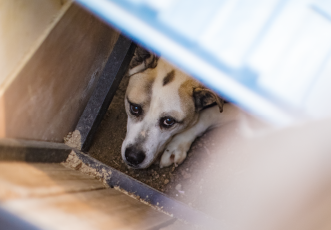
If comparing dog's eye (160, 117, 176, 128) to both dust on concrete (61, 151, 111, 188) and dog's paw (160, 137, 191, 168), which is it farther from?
dust on concrete (61, 151, 111, 188)

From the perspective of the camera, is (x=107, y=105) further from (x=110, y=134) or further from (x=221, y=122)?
(x=221, y=122)

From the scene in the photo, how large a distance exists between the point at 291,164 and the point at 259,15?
2.88ft

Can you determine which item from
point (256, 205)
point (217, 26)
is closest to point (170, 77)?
point (217, 26)

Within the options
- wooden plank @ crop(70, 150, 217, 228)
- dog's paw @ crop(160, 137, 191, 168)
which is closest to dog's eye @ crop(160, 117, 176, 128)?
dog's paw @ crop(160, 137, 191, 168)

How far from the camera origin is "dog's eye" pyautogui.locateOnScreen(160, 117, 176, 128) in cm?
171

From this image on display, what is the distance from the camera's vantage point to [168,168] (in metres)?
2.10

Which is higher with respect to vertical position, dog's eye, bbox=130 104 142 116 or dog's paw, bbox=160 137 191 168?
dog's eye, bbox=130 104 142 116

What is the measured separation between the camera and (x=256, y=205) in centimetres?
167

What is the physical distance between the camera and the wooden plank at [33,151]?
108 centimetres

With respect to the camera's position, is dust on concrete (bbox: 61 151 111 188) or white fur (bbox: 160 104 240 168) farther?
white fur (bbox: 160 104 240 168)

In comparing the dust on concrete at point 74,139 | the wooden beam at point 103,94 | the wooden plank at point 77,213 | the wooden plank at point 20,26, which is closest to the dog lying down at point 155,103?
the wooden beam at point 103,94

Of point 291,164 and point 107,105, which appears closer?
point 291,164

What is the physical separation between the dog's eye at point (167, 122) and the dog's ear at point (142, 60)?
1.35 ft

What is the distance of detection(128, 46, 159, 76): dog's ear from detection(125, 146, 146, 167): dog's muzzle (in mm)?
587
